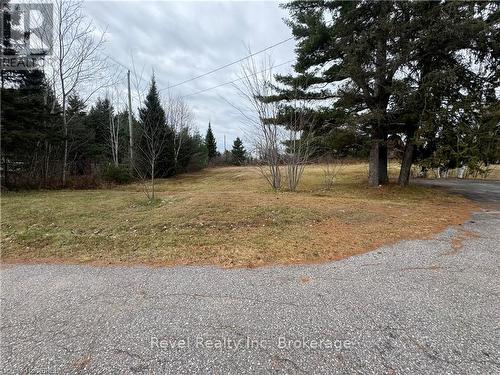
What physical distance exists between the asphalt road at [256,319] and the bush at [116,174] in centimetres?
1375

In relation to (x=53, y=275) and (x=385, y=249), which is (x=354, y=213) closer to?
(x=385, y=249)

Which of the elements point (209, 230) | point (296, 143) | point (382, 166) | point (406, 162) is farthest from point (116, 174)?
point (406, 162)

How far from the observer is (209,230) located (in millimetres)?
5195

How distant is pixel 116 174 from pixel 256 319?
54.6 ft

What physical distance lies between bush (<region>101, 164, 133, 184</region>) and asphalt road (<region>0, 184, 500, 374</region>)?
13.8 meters

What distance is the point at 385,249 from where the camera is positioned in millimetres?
4125

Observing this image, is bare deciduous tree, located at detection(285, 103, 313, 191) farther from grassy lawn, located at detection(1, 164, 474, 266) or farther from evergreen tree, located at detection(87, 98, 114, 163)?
evergreen tree, located at detection(87, 98, 114, 163)

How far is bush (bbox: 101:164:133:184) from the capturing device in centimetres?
1609

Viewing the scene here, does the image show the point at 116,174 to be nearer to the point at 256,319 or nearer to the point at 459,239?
the point at 256,319

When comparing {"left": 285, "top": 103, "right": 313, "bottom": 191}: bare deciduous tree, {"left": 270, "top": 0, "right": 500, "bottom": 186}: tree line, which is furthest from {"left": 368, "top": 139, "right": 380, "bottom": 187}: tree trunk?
{"left": 285, "top": 103, "right": 313, "bottom": 191}: bare deciduous tree

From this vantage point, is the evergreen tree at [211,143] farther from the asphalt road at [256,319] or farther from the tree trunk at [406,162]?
the asphalt road at [256,319]

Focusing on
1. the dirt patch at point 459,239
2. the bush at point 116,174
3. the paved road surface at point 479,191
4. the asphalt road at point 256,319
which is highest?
the bush at point 116,174

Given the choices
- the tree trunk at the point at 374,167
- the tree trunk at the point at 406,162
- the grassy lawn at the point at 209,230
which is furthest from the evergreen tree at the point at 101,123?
the tree trunk at the point at 406,162

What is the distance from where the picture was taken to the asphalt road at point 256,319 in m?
1.80
